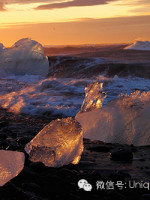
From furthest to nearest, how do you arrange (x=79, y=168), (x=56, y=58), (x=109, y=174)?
(x=56, y=58)
(x=79, y=168)
(x=109, y=174)

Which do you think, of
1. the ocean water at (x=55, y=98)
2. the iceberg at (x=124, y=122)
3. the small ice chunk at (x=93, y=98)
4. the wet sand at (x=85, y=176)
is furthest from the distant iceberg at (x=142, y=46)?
the wet sand at (x=85, y=176)

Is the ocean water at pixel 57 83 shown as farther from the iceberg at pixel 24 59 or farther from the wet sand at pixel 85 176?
the wet sand at pixel 85 176

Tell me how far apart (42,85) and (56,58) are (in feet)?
33.1

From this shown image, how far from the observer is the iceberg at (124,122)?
4.17 m

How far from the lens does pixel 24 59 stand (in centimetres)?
1672

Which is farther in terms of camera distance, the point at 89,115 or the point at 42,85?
the point at 42,85

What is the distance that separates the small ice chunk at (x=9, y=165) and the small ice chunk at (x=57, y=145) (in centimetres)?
32

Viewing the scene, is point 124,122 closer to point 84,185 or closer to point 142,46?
point 84,185

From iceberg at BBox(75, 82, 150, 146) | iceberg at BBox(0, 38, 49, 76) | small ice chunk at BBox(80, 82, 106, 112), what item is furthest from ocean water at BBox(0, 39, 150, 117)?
iceberg at BBox(75, 82, 150, 146)

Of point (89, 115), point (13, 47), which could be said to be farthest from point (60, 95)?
point (13, 47)

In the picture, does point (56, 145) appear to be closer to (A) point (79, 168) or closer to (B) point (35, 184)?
(A) point (79, 168)

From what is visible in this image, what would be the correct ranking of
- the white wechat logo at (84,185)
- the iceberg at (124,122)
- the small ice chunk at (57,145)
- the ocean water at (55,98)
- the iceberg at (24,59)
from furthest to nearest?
1. the iceberg at (24,59)
2. the ocean water at (55,98)
3. the iceberg at (124,122)
4. the small ice chunk at (57,145)
5. the white wechat logo at (84,185)

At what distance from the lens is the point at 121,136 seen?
4.25 m

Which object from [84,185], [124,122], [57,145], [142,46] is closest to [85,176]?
[84,185]
